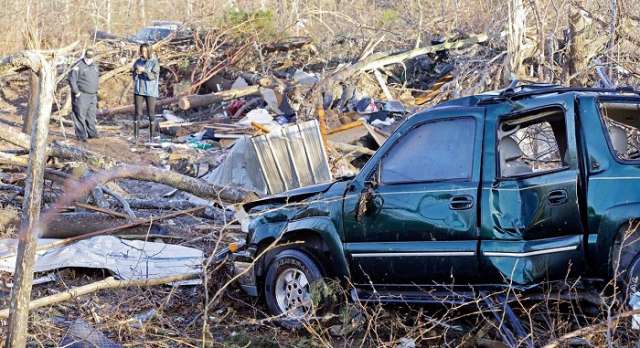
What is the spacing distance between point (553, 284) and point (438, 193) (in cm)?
101

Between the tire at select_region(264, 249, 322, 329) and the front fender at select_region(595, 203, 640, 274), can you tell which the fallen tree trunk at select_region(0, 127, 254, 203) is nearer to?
the tire at select_region(264, 249, 322, 329)

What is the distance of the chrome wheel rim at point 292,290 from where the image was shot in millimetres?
6625

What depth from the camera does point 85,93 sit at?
55.5ft

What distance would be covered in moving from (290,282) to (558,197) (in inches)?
89.7

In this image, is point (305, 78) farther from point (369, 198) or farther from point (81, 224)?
point (369, 198)

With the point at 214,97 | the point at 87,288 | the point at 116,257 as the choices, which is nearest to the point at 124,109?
the point at 214,97

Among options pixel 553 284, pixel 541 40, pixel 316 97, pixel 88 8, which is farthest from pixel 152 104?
pixel 88 8

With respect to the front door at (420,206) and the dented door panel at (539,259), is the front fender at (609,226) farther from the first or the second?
the front door at (420,206)

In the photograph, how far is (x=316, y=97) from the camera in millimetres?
17438

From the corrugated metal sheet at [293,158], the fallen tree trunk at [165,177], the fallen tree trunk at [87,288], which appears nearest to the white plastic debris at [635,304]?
the fallen tree trunk at [87,288]

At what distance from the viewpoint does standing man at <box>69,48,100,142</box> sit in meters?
16.7

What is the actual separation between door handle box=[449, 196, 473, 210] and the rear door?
0.37ft

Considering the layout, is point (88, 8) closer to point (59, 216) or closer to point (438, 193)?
point (59, 216)

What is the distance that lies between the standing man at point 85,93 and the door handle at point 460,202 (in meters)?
12.2
